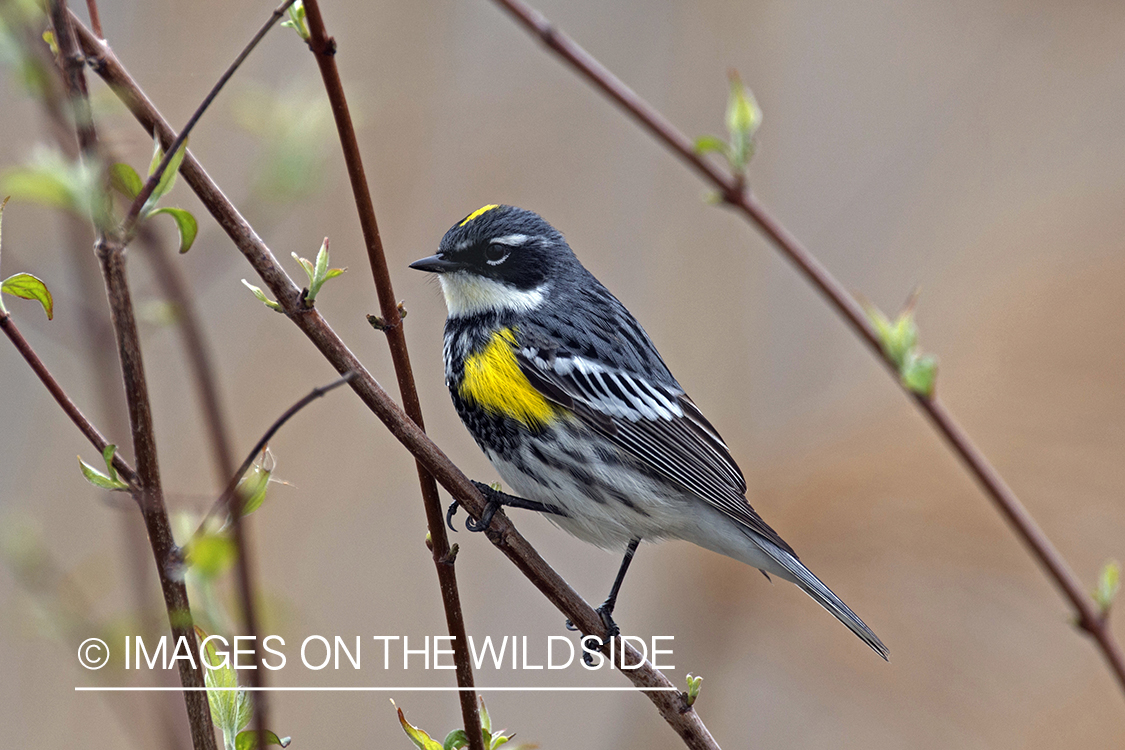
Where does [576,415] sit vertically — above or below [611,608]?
above

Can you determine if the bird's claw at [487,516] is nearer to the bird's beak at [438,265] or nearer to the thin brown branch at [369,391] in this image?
the thin brown branch at [369,391]

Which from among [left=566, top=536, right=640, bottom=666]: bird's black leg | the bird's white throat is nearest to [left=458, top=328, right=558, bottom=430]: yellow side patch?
the bird's white throat

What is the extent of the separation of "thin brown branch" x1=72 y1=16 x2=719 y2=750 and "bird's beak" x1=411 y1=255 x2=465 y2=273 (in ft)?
2.79

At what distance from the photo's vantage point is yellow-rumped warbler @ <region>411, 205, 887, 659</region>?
235 centimetres

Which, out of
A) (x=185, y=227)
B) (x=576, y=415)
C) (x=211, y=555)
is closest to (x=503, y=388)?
(x=576, y=415)

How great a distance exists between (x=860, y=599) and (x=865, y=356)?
1557 mm

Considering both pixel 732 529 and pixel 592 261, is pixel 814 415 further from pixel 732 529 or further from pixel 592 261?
pixel 732 529

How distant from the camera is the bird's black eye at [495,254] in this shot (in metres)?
2.52

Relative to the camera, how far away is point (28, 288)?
43.2 inches

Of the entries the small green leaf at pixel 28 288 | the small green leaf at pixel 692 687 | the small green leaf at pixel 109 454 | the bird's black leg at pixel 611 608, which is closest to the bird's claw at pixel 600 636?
the bird's black leg at pixel 611 608

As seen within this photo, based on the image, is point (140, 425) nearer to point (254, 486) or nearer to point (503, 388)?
point (254, 486)

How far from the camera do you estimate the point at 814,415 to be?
14.0 ft

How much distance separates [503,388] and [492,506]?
646mm

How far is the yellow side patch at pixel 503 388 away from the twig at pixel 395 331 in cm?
79
